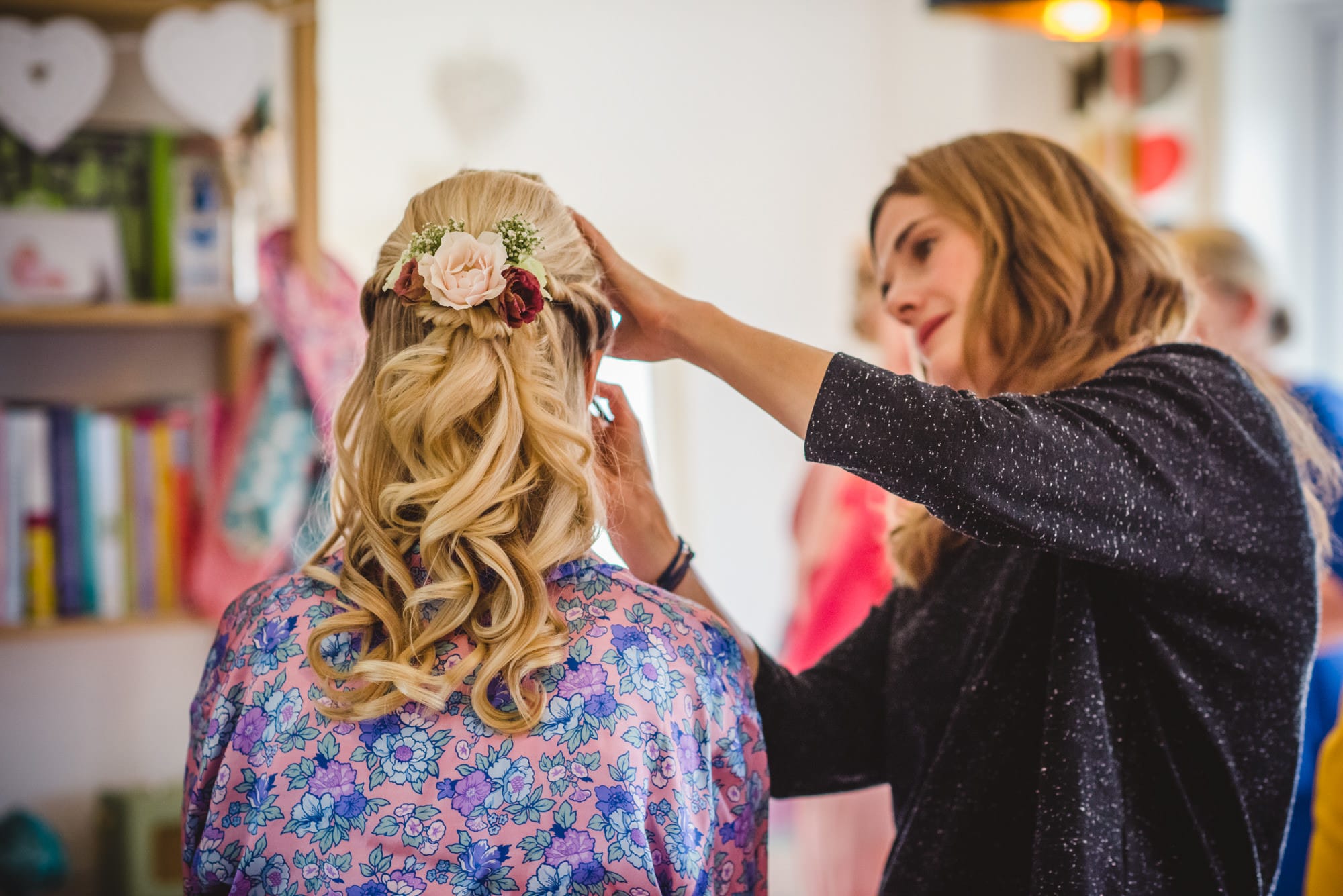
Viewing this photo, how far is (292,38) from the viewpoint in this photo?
228cm

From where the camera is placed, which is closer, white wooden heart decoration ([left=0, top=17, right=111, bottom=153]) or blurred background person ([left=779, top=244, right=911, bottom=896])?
white wooden heart decoration ([left=0, top=17, right=111, bottom=153])

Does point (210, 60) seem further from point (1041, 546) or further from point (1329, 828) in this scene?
point (1329, 828)

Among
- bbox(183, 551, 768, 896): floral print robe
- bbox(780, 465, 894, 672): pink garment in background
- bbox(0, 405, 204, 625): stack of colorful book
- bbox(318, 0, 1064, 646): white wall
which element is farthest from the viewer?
bbox(318, 0, 1064, 646): white wall

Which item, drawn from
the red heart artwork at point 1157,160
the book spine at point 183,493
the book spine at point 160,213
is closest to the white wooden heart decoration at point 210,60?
the book spine at point 160,213

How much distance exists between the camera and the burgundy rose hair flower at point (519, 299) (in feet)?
3.05

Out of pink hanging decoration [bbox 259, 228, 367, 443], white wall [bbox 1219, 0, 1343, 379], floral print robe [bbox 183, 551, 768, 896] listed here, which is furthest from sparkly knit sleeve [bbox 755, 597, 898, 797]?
white wall [bbox 1219, 0, 1343, 379]

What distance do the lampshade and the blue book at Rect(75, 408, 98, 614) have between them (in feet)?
5.47

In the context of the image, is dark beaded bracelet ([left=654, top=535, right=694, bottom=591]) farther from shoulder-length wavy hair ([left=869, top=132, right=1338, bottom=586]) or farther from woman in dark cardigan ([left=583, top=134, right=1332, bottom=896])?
shoulder-length wavy hair ([left=869, top=132, right=1338, bottom=586])

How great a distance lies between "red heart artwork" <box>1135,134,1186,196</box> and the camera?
3.46 meters

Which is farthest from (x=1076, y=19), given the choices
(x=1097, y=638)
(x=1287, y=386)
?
(x=1097, y=638)

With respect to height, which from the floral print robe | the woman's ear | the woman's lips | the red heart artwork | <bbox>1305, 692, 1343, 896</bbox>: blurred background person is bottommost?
<bbox>1305, 692, 1343, 896</bbox>: blurred background person

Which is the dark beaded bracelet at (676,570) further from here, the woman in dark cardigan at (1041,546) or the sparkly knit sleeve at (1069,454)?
the sparkly knit sleeve at (1069,454)

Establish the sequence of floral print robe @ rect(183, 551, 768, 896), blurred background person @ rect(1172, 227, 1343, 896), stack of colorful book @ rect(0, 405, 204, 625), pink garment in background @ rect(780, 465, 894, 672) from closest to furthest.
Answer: floral print robe @ rect(183, 551, 768, 896)
blurred background person @ rect(1172, 227, 1343, 896)
stack of colorful book @ rect(0, 405, 204, 625)
pink garment in background @ rect(780, 465, 894, 672)

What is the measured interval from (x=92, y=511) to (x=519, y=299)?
139 cm
